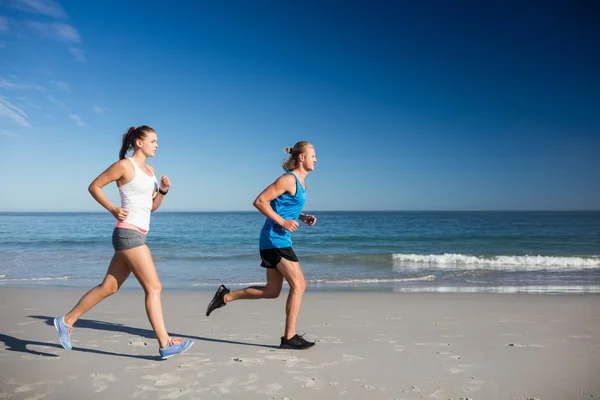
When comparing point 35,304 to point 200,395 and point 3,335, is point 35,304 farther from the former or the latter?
point 200,395

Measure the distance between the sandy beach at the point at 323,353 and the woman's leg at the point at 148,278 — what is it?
393 millimetres

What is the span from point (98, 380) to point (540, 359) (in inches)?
147

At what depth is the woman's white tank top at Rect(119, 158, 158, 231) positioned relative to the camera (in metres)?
3.75

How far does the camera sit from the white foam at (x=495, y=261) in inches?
599

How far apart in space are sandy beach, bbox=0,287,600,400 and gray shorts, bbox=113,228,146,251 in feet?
3.36

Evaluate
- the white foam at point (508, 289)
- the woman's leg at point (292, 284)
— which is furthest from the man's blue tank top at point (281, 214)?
the white foam at point (508, 289)

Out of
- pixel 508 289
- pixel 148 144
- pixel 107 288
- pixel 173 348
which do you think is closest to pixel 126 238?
pixel 107 288

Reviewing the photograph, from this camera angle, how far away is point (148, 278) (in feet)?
12.5

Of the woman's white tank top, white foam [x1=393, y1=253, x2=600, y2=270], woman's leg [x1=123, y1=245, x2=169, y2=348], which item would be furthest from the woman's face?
white foam [x1=393, y1=253, x2=600, y2=270]

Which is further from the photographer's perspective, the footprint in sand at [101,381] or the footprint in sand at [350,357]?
the footprint in sand at [350,357]

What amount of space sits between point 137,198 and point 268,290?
5.24ft

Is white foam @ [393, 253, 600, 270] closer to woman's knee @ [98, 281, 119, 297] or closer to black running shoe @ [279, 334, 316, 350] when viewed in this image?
black running shoe @ [279, 334, 316, 350]

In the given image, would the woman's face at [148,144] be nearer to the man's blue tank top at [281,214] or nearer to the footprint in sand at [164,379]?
the man's blue tank top at [281,214]

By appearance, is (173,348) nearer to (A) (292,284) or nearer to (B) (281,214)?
(A) (292,284)
